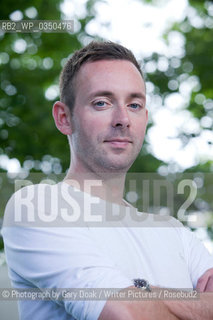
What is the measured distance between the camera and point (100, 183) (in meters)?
1.70

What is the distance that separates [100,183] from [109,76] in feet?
1.30

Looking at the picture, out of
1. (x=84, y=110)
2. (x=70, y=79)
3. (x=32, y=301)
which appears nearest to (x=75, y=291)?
(x=32, y=301)

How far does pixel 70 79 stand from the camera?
1820mm

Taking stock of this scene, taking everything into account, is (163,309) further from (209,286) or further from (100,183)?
(100,183)

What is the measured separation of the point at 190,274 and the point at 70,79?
0.88m

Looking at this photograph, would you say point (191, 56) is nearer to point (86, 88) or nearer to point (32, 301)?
point (86, 88)

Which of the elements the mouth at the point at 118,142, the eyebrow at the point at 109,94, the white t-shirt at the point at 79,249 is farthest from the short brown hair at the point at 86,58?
the white t-shirt at the point at 79,249

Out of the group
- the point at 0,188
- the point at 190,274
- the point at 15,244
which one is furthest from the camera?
the point at 0,188

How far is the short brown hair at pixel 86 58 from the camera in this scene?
1.78m

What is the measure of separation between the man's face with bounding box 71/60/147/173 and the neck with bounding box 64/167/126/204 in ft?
0.08

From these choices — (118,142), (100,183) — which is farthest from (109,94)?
(100,183)

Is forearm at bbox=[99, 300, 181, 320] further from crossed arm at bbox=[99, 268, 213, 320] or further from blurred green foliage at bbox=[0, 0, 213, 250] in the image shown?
blurred green foliage at bbox=[0, 0, 213, 250]

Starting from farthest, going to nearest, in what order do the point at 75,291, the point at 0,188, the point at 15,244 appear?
the point at 0,188
the point at 15,244
the point at 75,291

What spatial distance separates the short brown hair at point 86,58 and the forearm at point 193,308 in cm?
83
